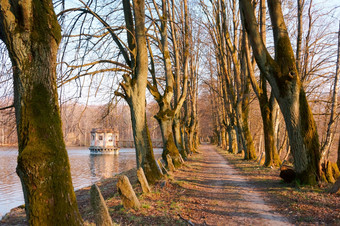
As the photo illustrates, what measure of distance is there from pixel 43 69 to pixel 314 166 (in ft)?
23.7

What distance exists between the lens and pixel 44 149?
3.36 meters

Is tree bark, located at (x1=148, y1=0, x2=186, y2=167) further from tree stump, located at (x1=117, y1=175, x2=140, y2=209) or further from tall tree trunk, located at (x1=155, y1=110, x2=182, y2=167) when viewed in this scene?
tree stump, located at (x1=117, y1=175, x2=140, y2=209)

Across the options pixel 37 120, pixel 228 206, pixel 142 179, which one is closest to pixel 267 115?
pixel 228 206

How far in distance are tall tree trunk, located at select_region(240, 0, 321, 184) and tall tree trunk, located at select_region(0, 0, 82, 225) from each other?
6.23 meters

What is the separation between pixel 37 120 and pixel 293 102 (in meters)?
6.74

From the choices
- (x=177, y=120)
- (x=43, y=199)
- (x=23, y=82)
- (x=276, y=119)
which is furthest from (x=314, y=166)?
(x=177, y=120)

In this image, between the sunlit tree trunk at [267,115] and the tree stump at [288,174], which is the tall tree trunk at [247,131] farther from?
the tree stump at [288,174]

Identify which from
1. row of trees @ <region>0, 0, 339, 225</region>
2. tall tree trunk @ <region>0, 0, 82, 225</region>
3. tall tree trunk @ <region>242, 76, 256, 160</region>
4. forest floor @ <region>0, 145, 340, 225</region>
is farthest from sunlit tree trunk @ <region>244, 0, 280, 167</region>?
tall tree trunk @ <region>0, 0, 82, 225</region>

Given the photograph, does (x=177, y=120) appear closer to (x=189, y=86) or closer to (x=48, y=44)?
(x=189, y=86)

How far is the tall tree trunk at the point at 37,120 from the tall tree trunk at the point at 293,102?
6.23 m

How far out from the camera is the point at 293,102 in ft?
24.2

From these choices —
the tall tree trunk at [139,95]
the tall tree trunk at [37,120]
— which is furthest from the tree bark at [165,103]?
the tall tree trunk at [37,120]

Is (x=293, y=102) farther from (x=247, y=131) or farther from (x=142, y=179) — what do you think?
(x=247, y=131)

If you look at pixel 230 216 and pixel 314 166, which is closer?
pixel 230 216
